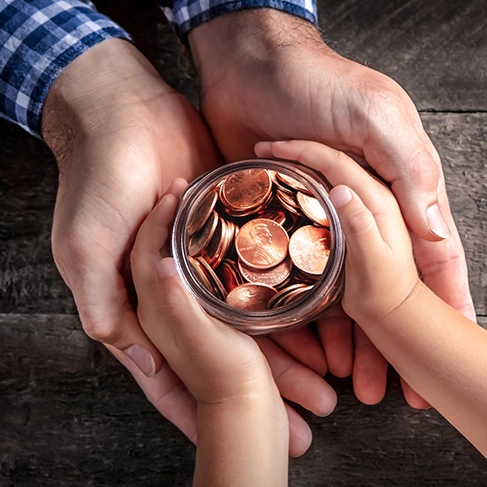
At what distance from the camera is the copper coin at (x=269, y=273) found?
1.94 ft

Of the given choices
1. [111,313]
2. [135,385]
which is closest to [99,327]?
[111,313]

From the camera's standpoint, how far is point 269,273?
1.97ft

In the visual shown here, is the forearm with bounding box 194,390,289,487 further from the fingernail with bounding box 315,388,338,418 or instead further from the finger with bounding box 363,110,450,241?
the finger with bounding box 363,110,450,241

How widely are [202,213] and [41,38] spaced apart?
0.88 ft

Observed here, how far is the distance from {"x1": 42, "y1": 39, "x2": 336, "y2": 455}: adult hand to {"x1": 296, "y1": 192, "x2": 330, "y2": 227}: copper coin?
111 millimetres

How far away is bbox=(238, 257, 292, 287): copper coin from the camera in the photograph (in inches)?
23.3

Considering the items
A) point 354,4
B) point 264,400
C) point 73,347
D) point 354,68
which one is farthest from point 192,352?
point 354,4

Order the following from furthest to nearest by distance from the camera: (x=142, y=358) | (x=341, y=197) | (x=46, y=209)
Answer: (x=46, y=209), (x=142, y=358), (x=341, y=197)

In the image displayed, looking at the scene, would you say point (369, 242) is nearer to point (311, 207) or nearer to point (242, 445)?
point (311, 207)

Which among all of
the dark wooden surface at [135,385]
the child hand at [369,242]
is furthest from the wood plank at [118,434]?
the child hand at [369,242]

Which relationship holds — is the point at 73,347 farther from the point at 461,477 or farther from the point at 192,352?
the point at 461,477

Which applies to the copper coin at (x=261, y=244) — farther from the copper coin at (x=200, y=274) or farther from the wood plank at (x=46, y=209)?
the wood plank at (x=46, y=209)

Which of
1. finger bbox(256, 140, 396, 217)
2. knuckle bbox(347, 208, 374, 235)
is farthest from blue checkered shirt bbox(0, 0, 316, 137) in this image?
knuckle bbox(347, 208, 374, 235)

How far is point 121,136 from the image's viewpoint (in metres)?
0.61
